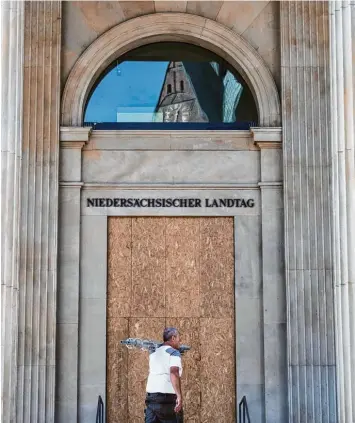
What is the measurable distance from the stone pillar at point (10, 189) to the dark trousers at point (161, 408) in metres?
1.91

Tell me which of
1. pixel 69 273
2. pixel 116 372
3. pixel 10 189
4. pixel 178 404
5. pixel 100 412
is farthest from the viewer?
pixel 69 273

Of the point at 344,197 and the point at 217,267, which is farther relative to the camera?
the point at 217,267

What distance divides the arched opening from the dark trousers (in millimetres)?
6050

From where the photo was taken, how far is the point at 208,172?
18.3m

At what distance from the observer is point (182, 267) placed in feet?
59.2

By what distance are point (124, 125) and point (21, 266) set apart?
9.96 ft

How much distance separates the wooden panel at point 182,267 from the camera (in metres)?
17.9

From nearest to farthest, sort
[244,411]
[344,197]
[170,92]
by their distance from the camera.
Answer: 1. [344,197]
2. [244,411]
3. [170,92]

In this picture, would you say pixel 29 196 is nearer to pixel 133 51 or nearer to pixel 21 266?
pixel 21 266

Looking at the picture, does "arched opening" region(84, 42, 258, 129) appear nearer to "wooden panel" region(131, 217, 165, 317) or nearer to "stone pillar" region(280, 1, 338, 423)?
"stone pillar" region(280, 1, 338, 423)

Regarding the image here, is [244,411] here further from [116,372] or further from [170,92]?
[170,92]

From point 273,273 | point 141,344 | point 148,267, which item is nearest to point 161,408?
point 141,344

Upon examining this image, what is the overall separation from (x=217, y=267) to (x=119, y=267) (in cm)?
160

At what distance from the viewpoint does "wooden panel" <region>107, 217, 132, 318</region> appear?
17.9m
